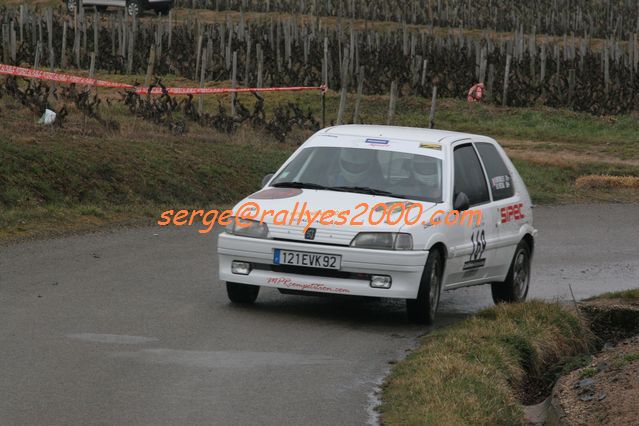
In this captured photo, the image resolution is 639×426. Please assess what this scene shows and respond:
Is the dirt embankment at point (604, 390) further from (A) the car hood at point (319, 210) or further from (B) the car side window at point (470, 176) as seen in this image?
(A) the car hood at point (319, 210)

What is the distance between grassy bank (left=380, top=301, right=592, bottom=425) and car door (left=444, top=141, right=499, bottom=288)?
0.49 metres

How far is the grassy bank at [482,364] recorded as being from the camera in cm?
836

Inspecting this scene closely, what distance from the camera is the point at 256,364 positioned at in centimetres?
980

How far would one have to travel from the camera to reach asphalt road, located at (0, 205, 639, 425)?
845cm

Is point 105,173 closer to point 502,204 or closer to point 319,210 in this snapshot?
point 502,204

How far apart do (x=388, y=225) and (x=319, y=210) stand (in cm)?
61

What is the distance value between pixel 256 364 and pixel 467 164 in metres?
4.10

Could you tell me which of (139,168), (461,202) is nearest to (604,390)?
(461,202)

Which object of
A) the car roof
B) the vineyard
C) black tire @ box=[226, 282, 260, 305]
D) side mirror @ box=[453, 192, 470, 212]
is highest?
the car roof

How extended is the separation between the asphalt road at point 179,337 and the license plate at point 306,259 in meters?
0.51

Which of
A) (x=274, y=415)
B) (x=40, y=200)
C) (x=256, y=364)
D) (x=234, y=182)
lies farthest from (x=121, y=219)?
(x=274, y=415)

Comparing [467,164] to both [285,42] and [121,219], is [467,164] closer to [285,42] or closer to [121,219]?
[121,219]

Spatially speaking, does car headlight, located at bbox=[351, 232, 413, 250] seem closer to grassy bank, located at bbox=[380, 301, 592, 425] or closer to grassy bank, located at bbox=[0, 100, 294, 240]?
grassy bank, located at bbox=[380, 301, 592, 425]

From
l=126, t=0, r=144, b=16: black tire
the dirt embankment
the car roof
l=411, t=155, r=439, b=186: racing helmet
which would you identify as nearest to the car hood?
l=411, t=155, r=439, b=186: racing helmet
